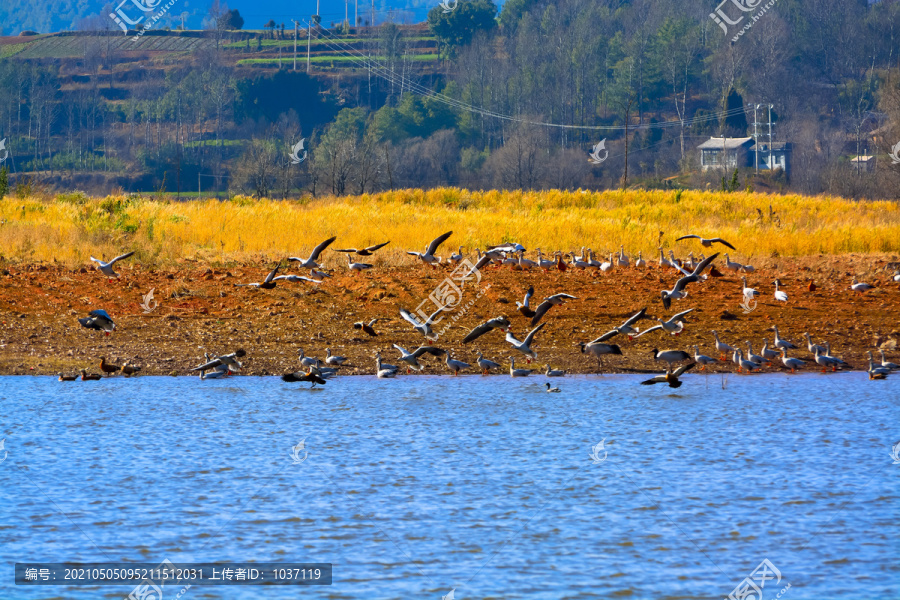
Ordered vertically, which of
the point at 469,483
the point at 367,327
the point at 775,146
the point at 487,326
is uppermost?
the point at 775,146

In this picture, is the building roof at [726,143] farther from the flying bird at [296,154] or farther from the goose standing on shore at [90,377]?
the goose standing on shore at [90,377]

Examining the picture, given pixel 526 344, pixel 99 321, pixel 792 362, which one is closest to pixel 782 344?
pixel 792 362

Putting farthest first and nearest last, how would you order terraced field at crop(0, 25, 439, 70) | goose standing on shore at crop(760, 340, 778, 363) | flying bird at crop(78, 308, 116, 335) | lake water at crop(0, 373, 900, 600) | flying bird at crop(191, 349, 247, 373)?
terraced field at crop(0, 25, 439, 70) → goose standing on shore at crop(760, 340, 778, 363) → flying bird at crop(78, 308, 116, 335) → flying bird at crop(191, 349, 247, 373) → lake water at crop(0, 373, 900, 600)

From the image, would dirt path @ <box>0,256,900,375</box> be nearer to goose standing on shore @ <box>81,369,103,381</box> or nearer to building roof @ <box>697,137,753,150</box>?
goose standing on shore @ <box>81,369,103,381</box>

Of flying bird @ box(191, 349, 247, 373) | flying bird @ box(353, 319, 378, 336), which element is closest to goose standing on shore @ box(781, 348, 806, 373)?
flying bird @ box(353, 319, 378, 336)

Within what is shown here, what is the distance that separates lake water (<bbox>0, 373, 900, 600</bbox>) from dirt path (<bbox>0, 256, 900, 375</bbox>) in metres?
1.19

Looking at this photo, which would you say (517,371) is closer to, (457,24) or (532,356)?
(532,356)

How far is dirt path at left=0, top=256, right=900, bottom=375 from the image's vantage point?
16719 millimetres

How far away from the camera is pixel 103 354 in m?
16.5

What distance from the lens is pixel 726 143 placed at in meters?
106

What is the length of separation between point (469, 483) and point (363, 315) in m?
8.58

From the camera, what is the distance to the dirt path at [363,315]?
54.9ft

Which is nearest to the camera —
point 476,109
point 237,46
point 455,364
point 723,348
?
point 455,364

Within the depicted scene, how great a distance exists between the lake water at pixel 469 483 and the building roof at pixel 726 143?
305 ft
